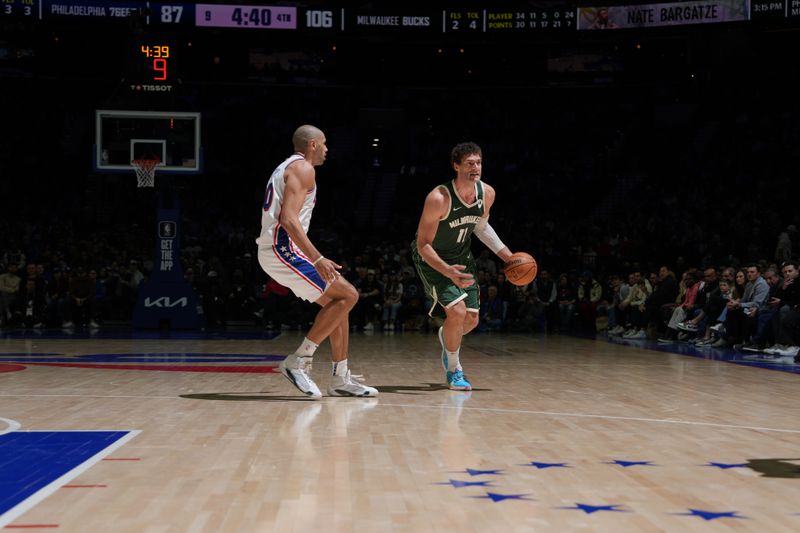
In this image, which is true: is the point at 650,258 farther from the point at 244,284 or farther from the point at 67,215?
the point at 67,215

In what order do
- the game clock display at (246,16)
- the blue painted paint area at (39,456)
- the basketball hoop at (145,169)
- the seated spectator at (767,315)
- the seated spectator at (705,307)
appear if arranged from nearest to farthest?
the blue painted paint area at (39,456) → the seated spectator at (767,315) → the seated spectator at (705,307) → the basketball hoop at (145,169) → the game clock display at (246,16)

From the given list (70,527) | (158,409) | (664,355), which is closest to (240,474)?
(70,527)

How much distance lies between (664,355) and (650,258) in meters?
8.65

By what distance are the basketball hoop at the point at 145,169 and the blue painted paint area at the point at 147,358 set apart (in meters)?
5.60

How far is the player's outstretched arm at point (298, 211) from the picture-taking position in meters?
6.25

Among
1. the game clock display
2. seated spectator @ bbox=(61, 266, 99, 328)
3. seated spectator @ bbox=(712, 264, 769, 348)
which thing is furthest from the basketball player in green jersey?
the game clock display

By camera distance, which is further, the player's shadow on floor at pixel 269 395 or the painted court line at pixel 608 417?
the player's shadow on floor at pixel 269 395

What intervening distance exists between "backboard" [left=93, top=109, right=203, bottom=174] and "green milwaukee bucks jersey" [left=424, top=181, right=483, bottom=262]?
943cm

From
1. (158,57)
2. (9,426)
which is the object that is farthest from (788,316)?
(158,57)

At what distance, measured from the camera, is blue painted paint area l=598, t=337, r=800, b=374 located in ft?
32.4

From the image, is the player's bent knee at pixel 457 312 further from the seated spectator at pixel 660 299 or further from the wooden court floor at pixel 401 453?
the seated spectator at pixel 660 299

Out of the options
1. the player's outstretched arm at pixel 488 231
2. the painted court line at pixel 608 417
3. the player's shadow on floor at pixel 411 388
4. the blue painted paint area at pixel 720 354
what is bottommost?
the blue painted paint area at pixel 720 354

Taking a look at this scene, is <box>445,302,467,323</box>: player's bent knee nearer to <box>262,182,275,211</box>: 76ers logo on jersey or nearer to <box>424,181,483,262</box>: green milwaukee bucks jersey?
<box>424,181,483,262</box>: green milwaukee bucks jersey

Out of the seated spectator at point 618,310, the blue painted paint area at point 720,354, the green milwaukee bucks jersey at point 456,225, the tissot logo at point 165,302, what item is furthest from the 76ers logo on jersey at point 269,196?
the tissot logo at point 165,302
